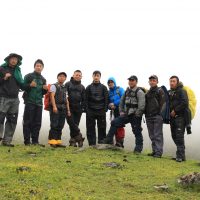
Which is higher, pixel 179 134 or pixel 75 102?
pixel 75 102

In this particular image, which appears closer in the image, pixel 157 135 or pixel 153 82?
pixel 153 82

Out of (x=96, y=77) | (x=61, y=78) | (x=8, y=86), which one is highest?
(x=96, y=77)

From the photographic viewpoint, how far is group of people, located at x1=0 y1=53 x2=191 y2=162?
56.3 feet

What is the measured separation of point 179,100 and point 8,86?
26.0 ft

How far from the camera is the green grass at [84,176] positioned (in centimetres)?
1020

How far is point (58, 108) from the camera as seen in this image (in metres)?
18.3

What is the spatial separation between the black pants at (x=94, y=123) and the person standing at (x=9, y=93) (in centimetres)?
388

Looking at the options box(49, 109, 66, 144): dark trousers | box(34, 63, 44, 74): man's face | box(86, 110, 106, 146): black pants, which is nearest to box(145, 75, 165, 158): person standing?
box(86, 110, 106, 146): black pants

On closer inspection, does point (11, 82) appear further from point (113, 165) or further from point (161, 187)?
point (161, 187)

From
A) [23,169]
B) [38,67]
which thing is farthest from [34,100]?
[23,169]

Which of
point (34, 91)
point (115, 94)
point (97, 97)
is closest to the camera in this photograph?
point (34, 91)

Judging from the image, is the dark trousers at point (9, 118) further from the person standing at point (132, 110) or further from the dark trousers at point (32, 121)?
the person standing at point (132, 110)

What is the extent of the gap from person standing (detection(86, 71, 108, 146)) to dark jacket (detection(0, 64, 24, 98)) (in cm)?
367

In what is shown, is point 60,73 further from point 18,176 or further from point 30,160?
point 18,176
